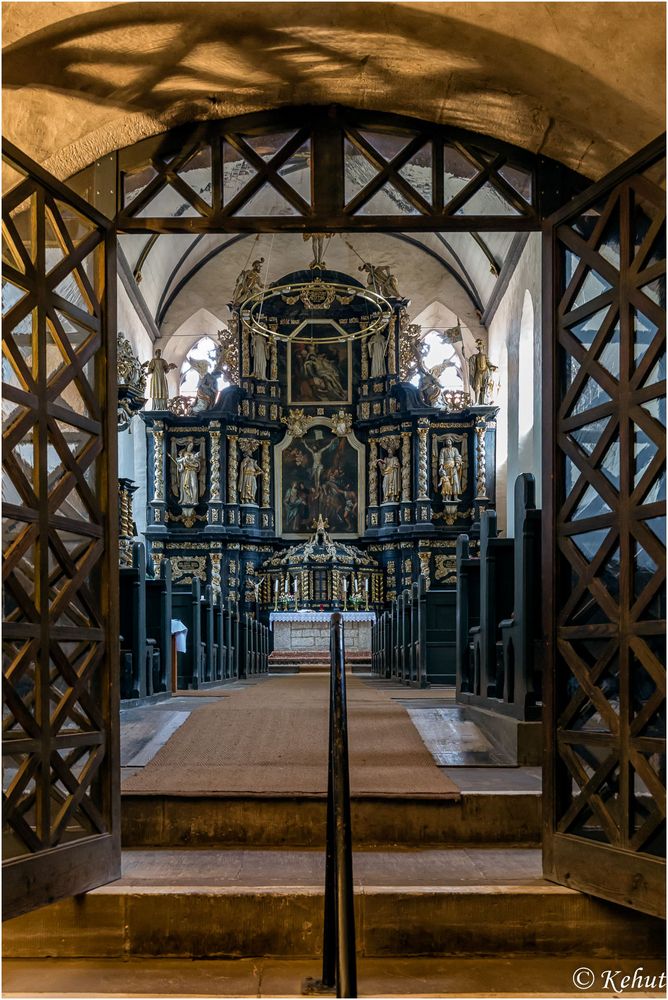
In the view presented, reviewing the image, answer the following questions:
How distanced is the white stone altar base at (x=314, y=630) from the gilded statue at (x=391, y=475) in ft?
9.51

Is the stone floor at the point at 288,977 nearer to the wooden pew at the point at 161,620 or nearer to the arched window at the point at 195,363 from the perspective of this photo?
the wooden pew at the point at 161,620

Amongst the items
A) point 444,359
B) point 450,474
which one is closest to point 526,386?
point 450,474

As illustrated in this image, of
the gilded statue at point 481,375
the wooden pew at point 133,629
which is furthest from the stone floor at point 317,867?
the gilded statue at point 481,375

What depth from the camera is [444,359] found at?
77.6ft

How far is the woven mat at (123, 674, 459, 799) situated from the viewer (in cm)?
497

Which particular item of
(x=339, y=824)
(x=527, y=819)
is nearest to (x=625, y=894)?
(x=527, y=819)

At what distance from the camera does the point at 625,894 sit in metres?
3.94

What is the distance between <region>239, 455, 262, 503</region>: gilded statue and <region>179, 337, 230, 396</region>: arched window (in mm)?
2455

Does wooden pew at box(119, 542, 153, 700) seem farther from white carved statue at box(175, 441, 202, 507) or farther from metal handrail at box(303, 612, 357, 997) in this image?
white carved statue at box(175, 441, 202, 507)

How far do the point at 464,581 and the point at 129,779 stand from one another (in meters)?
3.94

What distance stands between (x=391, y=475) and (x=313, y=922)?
18755 mm

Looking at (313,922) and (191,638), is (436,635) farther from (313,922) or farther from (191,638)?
(313,922)

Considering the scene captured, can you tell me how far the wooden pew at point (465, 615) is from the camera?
8.05m

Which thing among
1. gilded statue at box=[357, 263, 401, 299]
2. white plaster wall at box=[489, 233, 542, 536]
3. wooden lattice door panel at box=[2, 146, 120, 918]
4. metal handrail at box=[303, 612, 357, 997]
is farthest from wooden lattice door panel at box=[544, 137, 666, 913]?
gilded statue at box=[357, 263, 401, 299]
